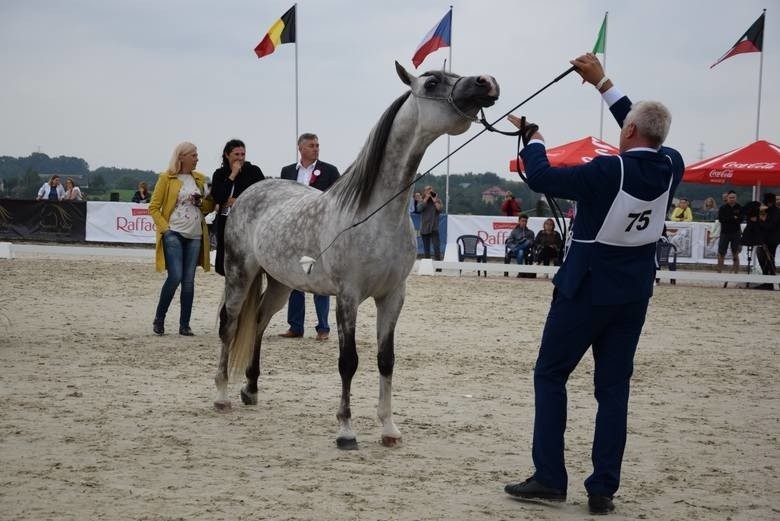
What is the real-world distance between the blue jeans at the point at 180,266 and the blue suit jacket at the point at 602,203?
6107 mm

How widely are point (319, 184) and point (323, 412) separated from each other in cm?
350

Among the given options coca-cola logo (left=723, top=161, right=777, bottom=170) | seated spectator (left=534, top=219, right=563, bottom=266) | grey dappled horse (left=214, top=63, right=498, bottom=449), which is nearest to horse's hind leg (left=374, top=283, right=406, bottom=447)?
grey dappled horse (left=214, top=63, right=498, bottom=449)

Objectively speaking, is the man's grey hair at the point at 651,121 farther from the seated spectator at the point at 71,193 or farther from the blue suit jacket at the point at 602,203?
the seated spectator at the point at 71,193

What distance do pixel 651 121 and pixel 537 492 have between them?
1.96 meters

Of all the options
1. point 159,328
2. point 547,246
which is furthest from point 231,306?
point 547,246

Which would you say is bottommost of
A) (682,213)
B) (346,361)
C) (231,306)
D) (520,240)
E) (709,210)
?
(346,361)

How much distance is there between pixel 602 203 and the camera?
14.6 feet

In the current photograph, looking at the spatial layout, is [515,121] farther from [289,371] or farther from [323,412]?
[289,371]

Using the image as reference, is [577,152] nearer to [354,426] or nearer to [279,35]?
[279,35]

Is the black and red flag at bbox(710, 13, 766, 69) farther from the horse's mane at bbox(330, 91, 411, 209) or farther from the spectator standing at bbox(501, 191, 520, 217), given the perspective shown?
the horse's mane at bbox(330, 91, 411, 209)

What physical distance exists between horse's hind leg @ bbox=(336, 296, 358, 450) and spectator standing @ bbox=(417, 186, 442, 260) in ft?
49.6

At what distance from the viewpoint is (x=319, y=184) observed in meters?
9.67

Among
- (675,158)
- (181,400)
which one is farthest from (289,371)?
(675,158)

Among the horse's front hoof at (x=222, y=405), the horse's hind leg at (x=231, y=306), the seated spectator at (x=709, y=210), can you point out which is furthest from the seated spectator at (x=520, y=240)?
the horse's front hoof at (x=222, y=405)
